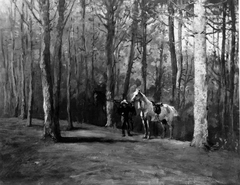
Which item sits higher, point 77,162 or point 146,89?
point 146,89

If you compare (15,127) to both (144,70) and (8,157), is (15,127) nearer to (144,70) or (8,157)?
(8,157)

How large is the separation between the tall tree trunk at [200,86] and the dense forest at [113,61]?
20 millimetres

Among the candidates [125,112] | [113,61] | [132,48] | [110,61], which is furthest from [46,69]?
[132,48]

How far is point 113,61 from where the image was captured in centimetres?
657

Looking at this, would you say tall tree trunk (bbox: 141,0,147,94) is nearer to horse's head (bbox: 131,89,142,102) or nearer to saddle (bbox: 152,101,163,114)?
horse's head (bbox: 131,89,142,102)

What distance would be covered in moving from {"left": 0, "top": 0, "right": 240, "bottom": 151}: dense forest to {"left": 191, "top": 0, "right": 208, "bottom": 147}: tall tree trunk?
0.07 ft

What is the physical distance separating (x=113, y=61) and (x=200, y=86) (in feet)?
6.65

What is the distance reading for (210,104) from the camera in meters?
5.77

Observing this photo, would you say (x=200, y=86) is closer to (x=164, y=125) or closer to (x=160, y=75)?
(x=160, y=75)

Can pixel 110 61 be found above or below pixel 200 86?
above

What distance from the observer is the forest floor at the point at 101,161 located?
4137mm

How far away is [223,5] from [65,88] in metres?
3.57

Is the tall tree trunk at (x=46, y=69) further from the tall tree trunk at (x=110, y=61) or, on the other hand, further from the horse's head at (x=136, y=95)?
the horse's head at (x=136, y=95)

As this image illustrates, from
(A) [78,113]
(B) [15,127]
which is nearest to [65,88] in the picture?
(A) [78,113]
